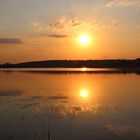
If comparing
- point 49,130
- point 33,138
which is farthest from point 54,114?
point 33,138

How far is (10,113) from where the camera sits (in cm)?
1156

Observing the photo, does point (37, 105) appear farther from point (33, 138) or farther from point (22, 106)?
point (33, 138)

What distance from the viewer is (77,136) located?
8.40 metres

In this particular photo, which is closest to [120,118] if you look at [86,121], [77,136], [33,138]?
[86,121]

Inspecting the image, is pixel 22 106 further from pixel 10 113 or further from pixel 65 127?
pixel 65 127

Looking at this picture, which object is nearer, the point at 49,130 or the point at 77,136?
the point at 77,136

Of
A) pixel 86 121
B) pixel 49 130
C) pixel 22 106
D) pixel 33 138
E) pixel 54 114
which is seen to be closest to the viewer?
pixel 33 138

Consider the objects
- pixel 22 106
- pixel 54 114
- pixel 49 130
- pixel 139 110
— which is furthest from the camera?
pixel 22 106

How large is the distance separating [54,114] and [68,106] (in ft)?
7.10

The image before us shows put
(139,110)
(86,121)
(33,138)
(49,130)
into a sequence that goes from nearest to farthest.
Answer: (33,138), (49,130), (86,121), (139,110)

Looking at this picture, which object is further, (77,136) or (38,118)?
(38,118)

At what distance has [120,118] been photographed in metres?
10.7

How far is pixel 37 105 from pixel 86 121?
407 cm

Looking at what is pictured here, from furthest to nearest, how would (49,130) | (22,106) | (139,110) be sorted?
1. (22,106)
2. (139,110)
3. (49,130)
